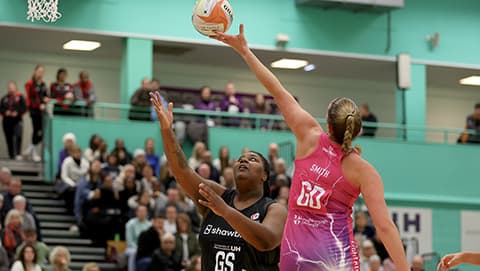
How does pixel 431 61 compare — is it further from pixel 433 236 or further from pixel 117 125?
pixel 117 125

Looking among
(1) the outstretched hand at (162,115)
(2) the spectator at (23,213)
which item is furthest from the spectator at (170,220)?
(1) the outstretched hand at (162,115)

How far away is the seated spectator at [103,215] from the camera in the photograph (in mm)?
19141

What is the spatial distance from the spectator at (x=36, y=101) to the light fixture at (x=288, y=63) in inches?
259

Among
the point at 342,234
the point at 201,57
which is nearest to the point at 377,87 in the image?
the point at 201,57

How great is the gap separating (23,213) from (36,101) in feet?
17.3

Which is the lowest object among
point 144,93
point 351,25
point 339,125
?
point 339,125

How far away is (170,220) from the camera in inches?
728

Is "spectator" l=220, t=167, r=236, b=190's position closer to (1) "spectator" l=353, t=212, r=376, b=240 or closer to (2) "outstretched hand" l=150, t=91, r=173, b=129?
(1) "spectator" l=353, t=212, r=376, b=240

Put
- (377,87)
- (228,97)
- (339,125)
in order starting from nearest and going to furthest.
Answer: (339,125)
(228,97)
(377,87)

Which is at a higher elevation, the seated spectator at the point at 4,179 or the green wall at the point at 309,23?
the green wall at the point at 309,23

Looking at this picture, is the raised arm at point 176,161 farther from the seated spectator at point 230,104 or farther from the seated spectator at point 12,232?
the seated spectator at point 230,104

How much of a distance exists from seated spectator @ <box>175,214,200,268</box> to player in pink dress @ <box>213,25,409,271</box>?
1071cm

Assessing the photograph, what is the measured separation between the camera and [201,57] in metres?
26.8

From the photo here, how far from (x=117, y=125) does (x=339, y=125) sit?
53.2ft
